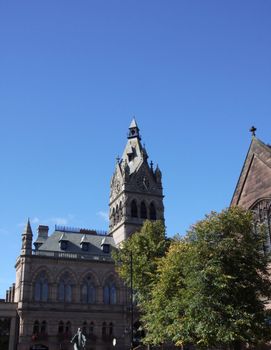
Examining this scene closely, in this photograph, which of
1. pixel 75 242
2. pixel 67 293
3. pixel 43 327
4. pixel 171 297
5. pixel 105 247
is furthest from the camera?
pixel 105 247

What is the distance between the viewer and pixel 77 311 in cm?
6538

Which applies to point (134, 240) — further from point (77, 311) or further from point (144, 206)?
point (144, 206)

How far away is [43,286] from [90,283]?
21.6 ft

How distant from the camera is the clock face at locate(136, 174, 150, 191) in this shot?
7775 cm

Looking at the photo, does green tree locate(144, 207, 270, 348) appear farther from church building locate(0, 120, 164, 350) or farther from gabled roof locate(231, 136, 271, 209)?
church building locate(0, 120, 164, 350)

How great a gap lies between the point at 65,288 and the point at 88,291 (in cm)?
327

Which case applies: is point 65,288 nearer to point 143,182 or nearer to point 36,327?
point 36,327

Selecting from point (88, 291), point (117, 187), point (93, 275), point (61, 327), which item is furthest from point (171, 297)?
point (117, 187)

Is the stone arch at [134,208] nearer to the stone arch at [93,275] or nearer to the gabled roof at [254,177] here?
the stone arch at [93,275]

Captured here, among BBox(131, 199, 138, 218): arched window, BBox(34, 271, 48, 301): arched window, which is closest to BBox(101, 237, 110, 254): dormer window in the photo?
BBox(131, 199, 138, 218): arched window

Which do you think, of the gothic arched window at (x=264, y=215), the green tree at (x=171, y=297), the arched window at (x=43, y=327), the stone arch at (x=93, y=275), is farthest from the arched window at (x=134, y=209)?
the gothic arched window at (x=264, y=215)

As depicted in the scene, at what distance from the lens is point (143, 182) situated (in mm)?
78188

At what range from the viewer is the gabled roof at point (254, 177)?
35344mm

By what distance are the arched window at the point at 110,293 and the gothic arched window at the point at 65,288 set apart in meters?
5.15
